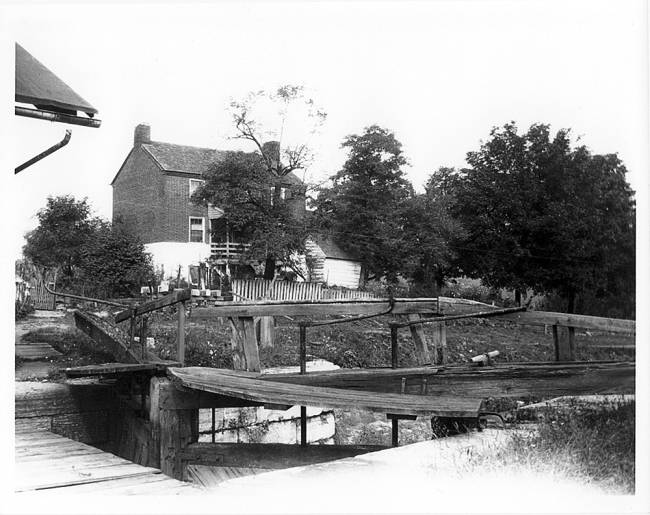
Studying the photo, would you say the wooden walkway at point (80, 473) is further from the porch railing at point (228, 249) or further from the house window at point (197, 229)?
the house window at point (197, 229)

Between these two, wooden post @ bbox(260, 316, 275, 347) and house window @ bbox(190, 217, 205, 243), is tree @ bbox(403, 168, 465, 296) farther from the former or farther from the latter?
house window @ bbox(190, 217, 205, 243)

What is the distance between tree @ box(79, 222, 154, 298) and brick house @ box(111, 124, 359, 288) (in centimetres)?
22

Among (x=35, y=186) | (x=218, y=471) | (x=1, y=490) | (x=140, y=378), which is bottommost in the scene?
(x=218, y=471)

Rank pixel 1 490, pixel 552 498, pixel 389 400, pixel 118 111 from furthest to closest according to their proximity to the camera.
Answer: pixel 118 111 < pixel 389 400 < pixel 1 490 < pixel 552 498

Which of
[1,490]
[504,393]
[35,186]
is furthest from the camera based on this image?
[35,186]

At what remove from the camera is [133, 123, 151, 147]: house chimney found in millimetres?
8242

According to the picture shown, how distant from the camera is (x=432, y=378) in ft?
22.8

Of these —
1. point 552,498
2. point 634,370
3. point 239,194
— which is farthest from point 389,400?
point 239,194

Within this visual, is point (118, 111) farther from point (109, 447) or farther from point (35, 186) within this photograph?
point (109, 447)

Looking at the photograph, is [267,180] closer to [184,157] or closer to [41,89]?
[184,157]

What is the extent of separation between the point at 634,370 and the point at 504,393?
1.37 m

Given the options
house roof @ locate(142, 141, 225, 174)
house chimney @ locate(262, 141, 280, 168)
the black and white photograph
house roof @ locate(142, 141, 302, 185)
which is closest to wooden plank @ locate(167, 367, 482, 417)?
the black and white photograph

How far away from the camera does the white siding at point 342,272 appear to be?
998 cm

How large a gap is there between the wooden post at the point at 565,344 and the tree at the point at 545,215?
647mm
